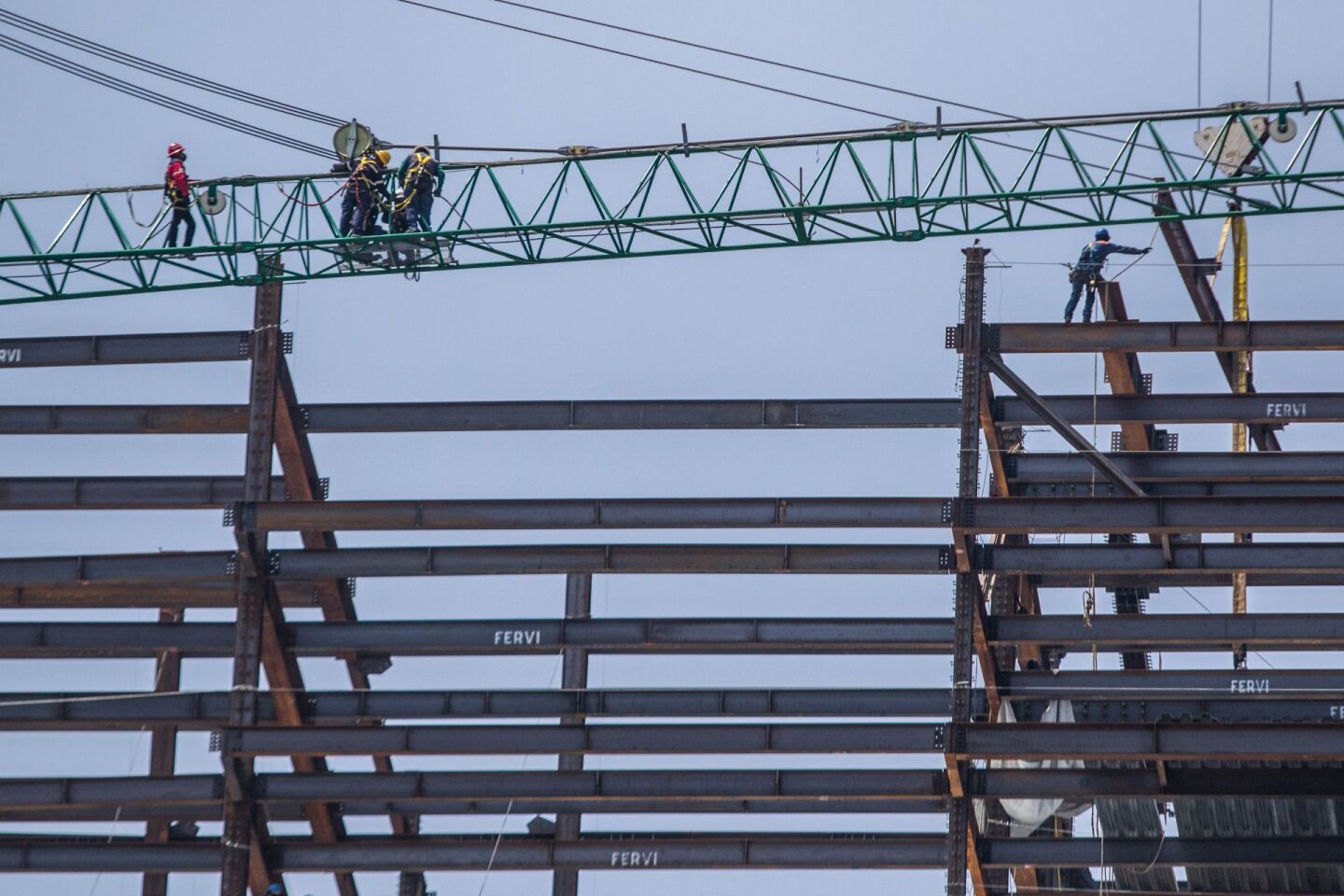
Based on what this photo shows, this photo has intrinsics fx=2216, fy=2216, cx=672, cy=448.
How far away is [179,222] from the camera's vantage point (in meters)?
45.0

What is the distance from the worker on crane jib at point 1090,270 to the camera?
42.6 m

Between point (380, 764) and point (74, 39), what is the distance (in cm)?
2002

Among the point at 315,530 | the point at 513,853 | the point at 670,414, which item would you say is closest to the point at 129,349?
the point at 315,530

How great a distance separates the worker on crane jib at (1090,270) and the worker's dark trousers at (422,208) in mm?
12425

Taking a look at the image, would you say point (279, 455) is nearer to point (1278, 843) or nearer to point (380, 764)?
point (380, 764)

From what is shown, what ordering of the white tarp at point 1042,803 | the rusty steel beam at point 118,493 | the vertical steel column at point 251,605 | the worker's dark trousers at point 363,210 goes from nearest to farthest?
the white tarp at point 1042,803 → the vertical steel column at point 251,605 → the worker's dark trousers at point 363,210 → the rusty steel beam at point 118,493

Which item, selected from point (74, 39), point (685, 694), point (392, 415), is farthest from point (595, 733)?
point (74, 39)

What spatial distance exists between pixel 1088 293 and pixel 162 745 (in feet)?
70.0

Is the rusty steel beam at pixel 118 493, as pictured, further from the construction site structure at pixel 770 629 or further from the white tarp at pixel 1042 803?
the white tarp at pixel 1042 803

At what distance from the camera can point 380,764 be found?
4584cm

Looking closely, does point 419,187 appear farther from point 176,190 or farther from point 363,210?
point 176,190

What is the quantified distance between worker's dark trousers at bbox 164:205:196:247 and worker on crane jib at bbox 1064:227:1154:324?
17601mm

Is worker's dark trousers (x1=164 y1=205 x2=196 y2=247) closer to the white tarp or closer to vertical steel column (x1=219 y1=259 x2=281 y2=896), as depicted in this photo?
vertical steel column (x1=219 y1=259 x2=281 y2=896)

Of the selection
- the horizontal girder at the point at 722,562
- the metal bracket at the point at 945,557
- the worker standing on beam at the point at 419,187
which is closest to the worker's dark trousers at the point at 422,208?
the worker standing on beam at the point at 419,187
